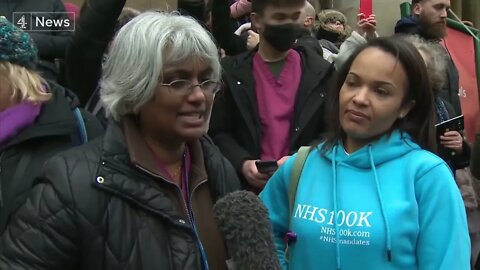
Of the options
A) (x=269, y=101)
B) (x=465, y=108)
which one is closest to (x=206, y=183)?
(x=269, y=101)

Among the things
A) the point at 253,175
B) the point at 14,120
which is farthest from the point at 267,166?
the point at 14,120

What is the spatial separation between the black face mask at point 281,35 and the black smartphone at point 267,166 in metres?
0.78

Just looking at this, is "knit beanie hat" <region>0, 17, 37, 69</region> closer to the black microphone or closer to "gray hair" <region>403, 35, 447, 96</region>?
the black microphone

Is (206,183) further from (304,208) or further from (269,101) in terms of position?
(269,101)

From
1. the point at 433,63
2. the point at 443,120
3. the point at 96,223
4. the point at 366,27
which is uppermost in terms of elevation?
the point at 96,223

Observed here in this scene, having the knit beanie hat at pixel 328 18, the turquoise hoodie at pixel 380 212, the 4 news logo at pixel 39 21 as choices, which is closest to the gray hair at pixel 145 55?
the turquoise hoodie at pixel 380 212

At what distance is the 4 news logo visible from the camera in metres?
4.25

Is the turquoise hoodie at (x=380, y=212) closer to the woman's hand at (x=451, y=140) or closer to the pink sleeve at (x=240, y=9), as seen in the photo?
the woman's hand at (x=451, y=140)

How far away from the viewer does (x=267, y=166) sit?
3.62 meters

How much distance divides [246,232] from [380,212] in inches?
28.8

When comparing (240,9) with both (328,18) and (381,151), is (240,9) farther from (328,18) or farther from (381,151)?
(381,151)

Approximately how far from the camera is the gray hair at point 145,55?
2.19m

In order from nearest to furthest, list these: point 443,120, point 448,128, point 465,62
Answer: point 448,128 → point 443,120 → point 465,62

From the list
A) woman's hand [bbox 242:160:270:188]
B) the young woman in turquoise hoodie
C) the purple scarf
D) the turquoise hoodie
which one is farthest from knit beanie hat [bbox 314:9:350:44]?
the purple scarf
